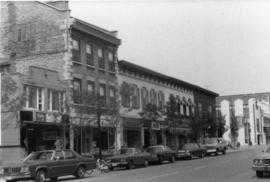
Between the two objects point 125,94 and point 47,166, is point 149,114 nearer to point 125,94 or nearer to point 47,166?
point 125,94

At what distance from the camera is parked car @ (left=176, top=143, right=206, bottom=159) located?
38.1 metres

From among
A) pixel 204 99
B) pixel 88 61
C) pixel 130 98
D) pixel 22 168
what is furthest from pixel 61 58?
pixel 204 99

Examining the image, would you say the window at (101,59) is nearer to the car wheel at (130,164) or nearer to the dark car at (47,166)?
the car wheel at (130,164)

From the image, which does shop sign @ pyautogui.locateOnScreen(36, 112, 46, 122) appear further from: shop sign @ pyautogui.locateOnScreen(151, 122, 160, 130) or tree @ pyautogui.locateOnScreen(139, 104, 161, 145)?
shop sign @ pyautogui.locateOnScreen(151, 122, 160, 130)

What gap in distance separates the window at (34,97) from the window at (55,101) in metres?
0.82

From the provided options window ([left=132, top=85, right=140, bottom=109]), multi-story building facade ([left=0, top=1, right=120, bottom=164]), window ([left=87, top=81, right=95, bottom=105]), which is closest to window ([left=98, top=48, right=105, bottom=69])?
multi-story building facade ([left=0, top=1, right=120, bottom=164])

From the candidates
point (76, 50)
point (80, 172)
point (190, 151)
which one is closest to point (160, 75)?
point (190, 151)

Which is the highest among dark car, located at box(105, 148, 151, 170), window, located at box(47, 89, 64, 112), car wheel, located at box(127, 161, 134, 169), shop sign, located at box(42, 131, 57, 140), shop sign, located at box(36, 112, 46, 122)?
window, located at box(47, 89, 64, 112)

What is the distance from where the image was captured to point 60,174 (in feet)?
70.7

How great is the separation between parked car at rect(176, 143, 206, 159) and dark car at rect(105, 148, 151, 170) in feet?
26.6

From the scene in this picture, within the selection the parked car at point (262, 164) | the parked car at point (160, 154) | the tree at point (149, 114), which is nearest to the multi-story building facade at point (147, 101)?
the tree at point (149, 114)

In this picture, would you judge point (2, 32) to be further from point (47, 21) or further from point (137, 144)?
point (137, 144)

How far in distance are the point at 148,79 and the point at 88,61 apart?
11.0 metres

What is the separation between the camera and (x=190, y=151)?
1515 inches
